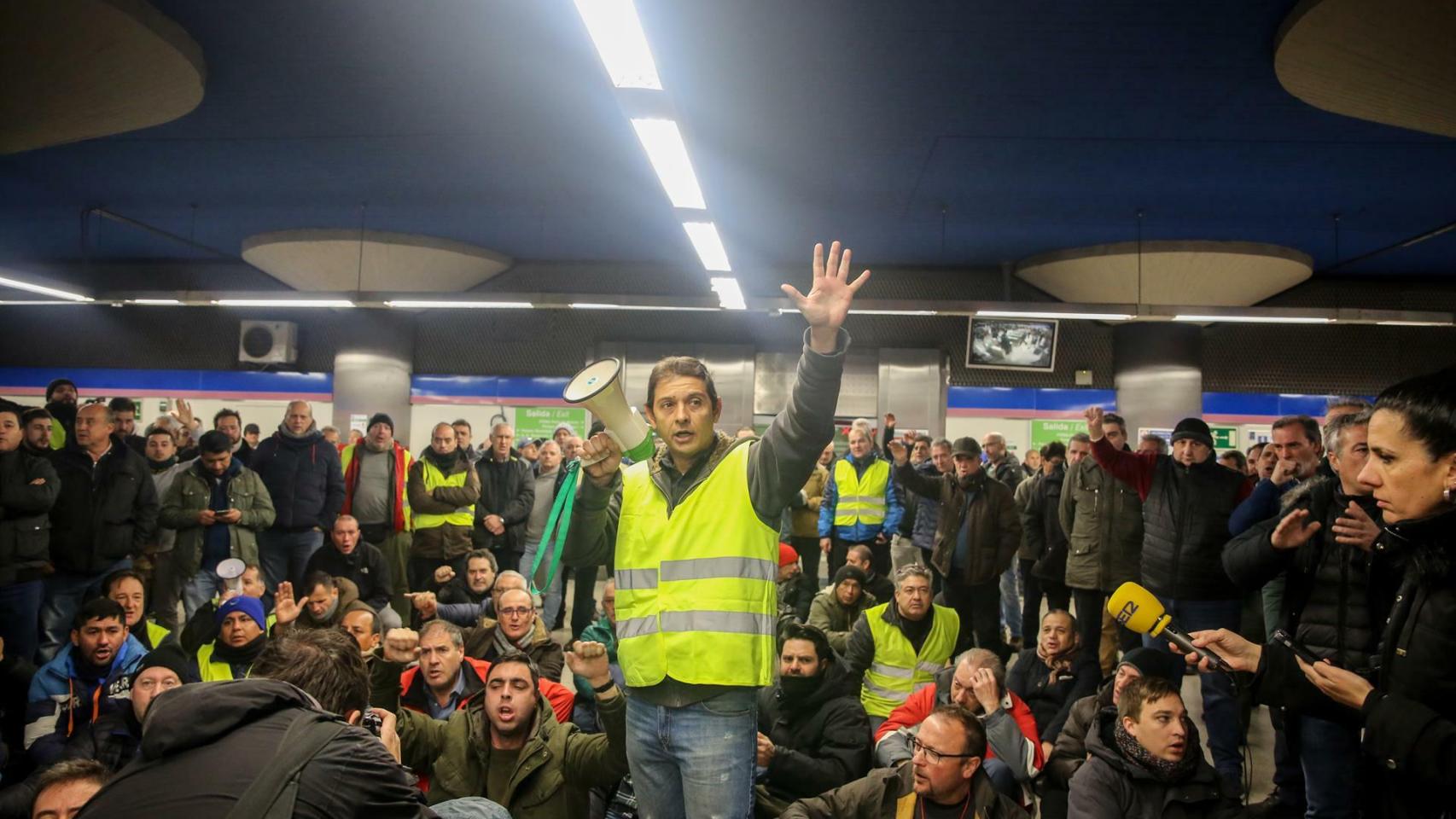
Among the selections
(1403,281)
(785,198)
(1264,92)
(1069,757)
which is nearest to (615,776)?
(1069,757)

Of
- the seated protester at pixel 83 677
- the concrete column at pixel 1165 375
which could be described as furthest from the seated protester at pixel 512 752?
the concrete column at pixel 1165 375

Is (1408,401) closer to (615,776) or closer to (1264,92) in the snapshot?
(615,776)

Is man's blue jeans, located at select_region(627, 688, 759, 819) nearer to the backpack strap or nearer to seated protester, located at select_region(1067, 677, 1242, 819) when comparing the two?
the backpack strap

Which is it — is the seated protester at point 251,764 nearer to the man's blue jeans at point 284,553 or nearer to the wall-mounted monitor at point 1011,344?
the man's blue jeans at point 284,553

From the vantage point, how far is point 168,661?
366 centimetres

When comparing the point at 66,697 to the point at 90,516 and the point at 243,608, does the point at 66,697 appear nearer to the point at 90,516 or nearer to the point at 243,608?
the point at 243,608

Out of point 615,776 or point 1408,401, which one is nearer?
point 1408,401

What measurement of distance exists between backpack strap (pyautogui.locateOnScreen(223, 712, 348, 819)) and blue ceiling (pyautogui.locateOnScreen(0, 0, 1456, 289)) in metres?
4.05

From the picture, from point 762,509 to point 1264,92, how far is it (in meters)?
5.32

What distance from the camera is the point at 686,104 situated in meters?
6.30

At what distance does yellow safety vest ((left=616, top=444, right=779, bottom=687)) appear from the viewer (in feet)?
6.59

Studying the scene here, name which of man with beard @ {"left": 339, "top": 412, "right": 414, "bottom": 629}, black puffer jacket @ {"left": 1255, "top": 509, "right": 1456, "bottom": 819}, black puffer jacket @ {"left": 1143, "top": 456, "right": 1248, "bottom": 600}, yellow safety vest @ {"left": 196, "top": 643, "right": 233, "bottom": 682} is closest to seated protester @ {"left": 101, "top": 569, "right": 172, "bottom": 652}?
yellow safety vest @ {"left": 196, "top": 643, "right": 233, "bottom": 682}

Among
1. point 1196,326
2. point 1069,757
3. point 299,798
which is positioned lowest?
point 1069,757

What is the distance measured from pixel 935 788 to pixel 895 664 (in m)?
1.67
